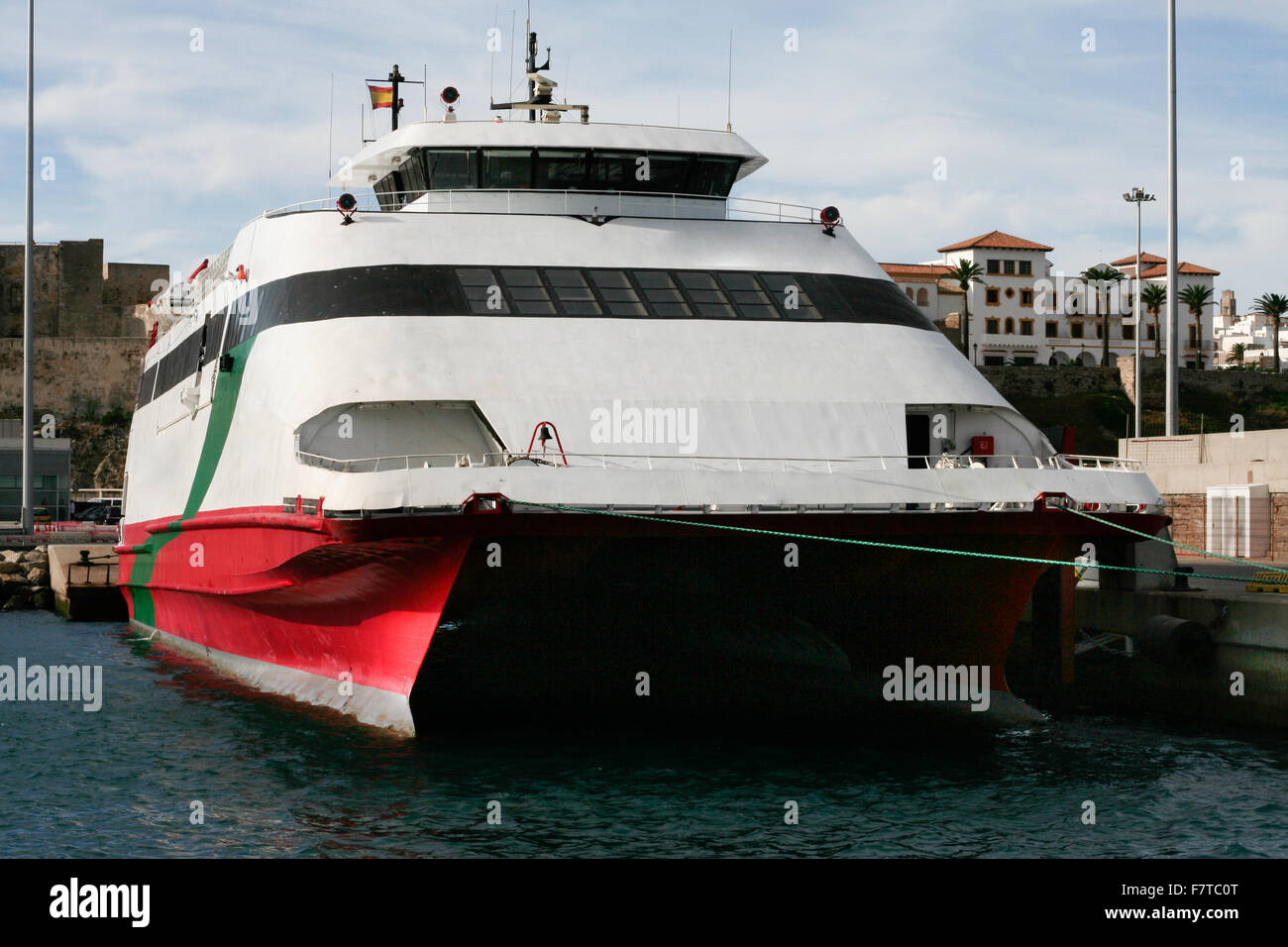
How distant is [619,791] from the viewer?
12188mm

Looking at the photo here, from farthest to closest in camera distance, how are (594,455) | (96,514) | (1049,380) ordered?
(1049,380)
(96,514)
(594,455)

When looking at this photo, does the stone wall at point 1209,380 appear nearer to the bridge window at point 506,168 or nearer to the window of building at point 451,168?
the bridge window at point 506,168

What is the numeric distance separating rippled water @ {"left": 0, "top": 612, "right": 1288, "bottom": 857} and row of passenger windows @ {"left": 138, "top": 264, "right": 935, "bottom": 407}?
426cm

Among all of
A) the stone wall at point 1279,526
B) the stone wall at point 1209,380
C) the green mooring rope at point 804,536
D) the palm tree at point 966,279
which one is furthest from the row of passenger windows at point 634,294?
the palm tree at point 966,279

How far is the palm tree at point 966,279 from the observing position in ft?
277

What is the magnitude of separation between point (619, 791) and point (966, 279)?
255ft

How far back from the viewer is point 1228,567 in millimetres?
24031

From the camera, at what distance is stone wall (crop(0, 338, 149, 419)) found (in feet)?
248

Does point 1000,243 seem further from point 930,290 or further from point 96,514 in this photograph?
point 96,514

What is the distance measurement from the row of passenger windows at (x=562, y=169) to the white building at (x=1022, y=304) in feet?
243

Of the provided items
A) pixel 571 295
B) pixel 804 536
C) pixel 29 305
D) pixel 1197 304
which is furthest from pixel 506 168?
pixel 1197 304

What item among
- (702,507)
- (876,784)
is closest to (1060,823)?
(876,784)

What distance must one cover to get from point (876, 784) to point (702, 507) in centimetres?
286

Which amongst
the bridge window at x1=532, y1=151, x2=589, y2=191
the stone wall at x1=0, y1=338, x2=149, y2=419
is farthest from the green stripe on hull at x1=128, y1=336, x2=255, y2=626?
the stone wall at x1=0, y1=338, x2=149, y2=419
